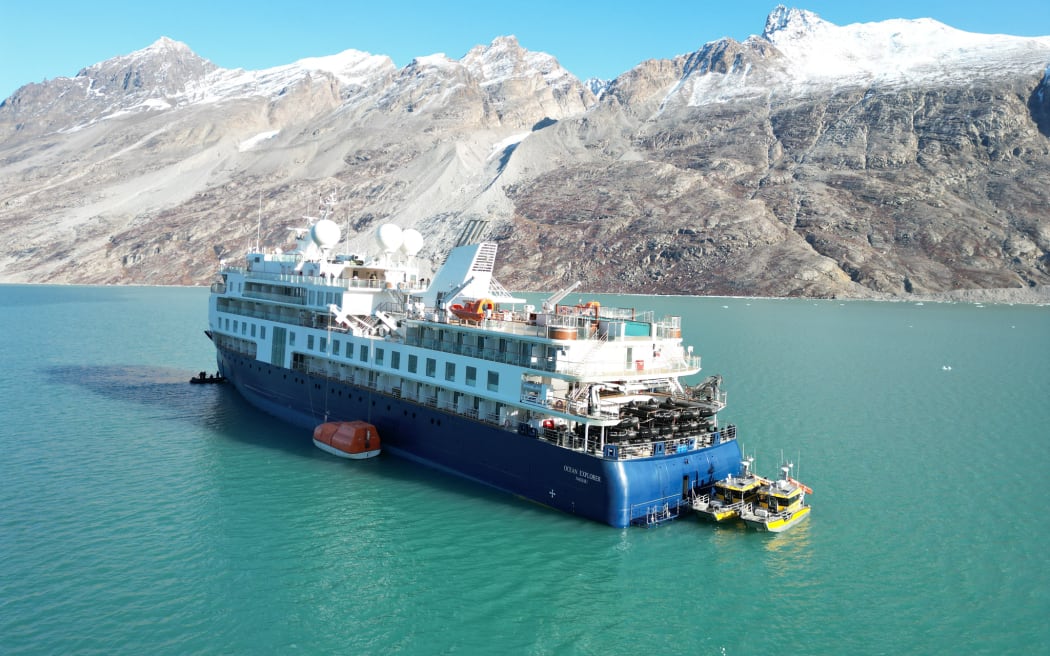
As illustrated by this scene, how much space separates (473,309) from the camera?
1369 inches

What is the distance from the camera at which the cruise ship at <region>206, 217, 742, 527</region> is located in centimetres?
2859

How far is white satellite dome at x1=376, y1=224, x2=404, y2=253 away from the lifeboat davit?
13.7 metres

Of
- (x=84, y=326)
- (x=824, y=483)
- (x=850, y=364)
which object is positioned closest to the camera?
(x=824, y=483)

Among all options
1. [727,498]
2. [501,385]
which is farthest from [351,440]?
[727,498]

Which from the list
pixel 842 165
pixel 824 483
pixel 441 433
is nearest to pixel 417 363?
pixel 441 433

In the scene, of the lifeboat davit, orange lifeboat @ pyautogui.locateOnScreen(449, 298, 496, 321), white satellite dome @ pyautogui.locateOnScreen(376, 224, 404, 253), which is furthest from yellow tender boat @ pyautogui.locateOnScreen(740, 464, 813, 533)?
white satellite dome @ pyautogui.locateOnScreen(376, 224, 404, 253)

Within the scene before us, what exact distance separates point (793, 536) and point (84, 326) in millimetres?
97255

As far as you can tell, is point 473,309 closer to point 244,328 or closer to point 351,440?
point 351,440

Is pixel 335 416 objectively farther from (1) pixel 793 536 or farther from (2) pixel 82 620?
(1) pixel 793 536

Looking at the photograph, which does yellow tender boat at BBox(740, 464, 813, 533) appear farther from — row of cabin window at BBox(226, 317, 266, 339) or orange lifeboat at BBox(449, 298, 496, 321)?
row of cabin window at BBox(226, 317, 266, 339)

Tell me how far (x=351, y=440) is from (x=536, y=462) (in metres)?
11.3

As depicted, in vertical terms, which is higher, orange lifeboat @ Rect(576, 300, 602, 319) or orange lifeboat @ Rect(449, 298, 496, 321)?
orange lifeboat @ Rect(576, 300, 602, 319)

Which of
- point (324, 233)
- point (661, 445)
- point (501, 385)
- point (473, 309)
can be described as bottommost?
point (661, 445)

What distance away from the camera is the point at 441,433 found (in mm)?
34375
